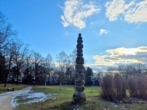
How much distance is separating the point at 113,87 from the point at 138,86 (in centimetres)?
279

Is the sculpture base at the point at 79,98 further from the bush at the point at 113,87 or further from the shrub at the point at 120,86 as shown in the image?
the shrub at the point at 120,86

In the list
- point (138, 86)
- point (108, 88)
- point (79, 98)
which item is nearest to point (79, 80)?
point (79, 98)

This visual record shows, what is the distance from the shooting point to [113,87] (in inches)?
520

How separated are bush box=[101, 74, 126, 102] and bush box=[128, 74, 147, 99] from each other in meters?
1.32

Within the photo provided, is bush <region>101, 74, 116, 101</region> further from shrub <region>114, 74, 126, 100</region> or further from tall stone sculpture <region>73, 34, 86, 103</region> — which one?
tall stone sculpture <region>73, 34, 86, 103</region>

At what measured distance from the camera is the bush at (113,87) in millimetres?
12906

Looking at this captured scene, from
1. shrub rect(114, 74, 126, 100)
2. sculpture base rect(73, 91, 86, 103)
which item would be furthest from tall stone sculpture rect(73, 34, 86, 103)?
shrub rect(114, 74, 126, 100)

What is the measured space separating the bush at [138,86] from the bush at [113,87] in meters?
1.32

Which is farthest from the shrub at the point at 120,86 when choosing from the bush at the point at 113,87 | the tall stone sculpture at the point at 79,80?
the tall stone sculpture at the point at 79,80

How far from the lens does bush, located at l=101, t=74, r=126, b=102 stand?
12.9 meters

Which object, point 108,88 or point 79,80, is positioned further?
point 108,88

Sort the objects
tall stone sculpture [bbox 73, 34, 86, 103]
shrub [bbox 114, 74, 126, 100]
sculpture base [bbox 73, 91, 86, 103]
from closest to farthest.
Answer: sculpture base [bbox 73, 91, 86, 103] < tall stone sculpture [bbox 73, 34, 86, 103] < shrub [bbox 114, 74, 126, 100]

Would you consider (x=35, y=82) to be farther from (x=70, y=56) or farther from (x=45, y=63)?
(x=70, y=56)

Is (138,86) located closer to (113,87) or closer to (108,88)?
(113,87)
